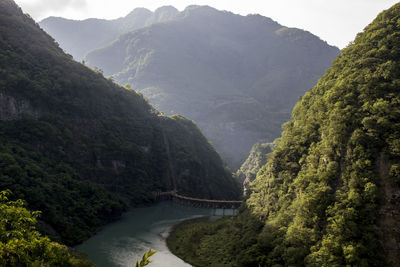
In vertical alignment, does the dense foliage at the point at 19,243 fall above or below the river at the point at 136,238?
above

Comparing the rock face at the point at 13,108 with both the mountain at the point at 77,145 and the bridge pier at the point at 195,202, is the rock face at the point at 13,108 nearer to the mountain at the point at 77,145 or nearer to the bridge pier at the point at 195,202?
the mountain at the point at 77,145

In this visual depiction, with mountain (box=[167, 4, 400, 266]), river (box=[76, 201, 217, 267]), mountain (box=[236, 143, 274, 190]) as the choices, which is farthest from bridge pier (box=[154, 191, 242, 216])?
mountain (box=[236, 143, 274, 190])

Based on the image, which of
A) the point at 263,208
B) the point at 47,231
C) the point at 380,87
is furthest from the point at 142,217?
the point at 380,87

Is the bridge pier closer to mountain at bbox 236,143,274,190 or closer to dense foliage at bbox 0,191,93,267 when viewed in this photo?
mountain at bbox 236,143,274,190

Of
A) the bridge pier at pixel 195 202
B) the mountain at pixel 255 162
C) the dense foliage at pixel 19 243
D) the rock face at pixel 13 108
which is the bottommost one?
the bridge pier at pixel 195 202

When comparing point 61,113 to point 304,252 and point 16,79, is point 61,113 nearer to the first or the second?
point 16,79

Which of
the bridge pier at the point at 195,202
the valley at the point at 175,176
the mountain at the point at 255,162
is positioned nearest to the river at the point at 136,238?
the valley at the point at 175,176

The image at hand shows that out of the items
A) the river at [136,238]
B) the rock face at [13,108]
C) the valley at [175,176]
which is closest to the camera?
the valley at [175,176]
